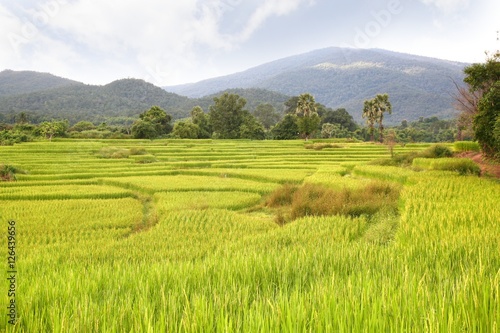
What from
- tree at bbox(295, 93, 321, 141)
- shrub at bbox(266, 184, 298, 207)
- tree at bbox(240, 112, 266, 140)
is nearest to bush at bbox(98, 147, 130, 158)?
shrub at bbox(266, 184, 298, 207)

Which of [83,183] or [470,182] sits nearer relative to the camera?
[470,182]

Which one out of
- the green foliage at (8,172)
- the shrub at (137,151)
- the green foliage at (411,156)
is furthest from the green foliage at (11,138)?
the green foliage at (411,156)

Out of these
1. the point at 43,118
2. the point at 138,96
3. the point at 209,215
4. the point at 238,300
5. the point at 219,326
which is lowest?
the point at 209,215

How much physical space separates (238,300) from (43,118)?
12052 cm

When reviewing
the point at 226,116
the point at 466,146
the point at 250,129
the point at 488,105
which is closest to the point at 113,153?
the point at 488,105

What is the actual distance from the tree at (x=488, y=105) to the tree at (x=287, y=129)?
163 ft

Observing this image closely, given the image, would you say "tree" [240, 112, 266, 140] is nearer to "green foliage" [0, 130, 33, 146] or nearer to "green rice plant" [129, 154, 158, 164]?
"green rice plant" [129, 154, 158, 164]

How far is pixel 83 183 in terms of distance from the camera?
1977 centimetres

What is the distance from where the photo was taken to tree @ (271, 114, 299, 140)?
6850 centimetres

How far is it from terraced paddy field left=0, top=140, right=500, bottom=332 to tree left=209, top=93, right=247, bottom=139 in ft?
156

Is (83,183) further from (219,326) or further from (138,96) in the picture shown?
(138,96)

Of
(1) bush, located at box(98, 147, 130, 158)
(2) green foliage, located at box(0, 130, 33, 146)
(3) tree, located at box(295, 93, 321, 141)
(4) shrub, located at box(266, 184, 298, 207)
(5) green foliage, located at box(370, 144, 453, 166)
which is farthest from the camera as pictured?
(3) tree, located at box(295, 93, 321, 141)

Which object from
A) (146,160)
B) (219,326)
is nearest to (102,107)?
(146,160)

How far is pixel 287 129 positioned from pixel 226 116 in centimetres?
1394
